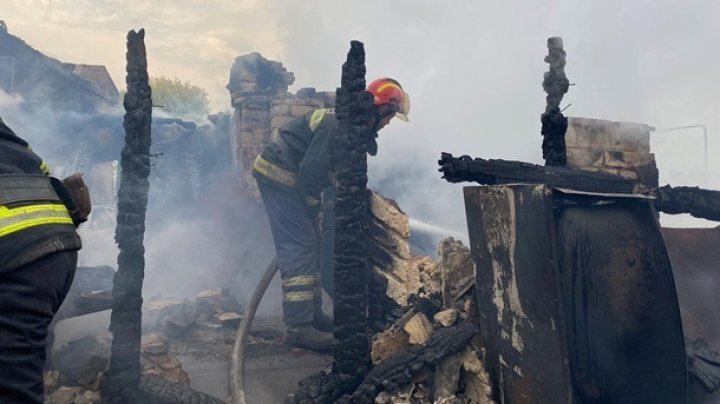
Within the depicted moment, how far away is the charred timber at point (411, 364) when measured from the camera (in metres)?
3.27

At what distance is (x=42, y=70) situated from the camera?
46.0 feet

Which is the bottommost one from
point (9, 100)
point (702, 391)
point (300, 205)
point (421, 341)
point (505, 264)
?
point (702, 391)

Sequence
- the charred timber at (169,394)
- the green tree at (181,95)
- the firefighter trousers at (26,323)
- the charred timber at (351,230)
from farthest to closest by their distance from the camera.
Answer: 1. the green tree at (181,95)
2. the charred timber at (351,230)
3. the charred timber at (169,394)
4. the firefighter trousers at (26,323)

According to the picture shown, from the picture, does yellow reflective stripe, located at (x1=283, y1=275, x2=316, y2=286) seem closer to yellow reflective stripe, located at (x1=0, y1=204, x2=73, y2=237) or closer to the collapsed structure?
the collapsed structure

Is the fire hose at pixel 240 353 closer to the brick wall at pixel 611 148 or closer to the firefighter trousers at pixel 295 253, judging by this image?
the firefighter trousers at pixel 295 253

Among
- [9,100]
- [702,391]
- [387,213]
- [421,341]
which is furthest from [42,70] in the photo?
[702,391]

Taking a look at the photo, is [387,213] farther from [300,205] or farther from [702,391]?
[702,391]

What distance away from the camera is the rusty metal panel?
2607 millimetres

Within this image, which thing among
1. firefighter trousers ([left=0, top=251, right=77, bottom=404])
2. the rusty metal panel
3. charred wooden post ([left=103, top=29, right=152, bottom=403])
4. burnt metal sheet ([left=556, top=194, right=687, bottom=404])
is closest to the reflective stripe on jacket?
charred wooden post ([left=103, top=29, right=152, bottom=403])

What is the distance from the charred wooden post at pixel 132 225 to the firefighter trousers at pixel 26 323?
92.4 inches

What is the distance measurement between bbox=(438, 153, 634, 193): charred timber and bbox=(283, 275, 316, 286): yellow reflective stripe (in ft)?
7.18

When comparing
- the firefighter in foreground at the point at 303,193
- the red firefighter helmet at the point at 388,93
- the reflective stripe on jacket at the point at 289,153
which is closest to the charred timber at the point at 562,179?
the firefighter in foreground at the point at 303,193

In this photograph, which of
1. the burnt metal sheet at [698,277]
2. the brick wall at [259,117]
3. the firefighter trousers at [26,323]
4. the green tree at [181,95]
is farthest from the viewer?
the green tree at [181,95]

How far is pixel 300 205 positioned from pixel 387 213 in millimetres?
1104
